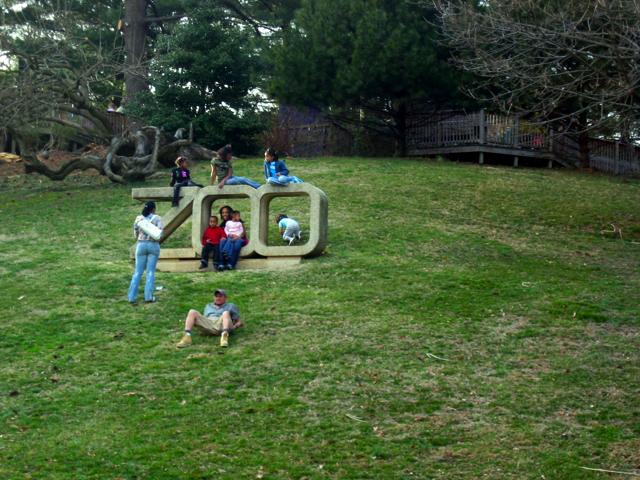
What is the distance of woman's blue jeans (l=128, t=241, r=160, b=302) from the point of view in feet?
55.0

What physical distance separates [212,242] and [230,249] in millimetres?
362

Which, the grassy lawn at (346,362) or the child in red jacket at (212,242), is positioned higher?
the child in red jacket at (212,242)

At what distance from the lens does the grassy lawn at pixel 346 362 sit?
11406 millimetres

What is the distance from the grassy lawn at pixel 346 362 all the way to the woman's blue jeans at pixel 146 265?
12.1 inches

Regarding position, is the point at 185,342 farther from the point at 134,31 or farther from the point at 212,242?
the point at 134,31

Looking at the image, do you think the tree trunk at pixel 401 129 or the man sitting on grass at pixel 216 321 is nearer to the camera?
the man sitting on grass at pixel 216 321

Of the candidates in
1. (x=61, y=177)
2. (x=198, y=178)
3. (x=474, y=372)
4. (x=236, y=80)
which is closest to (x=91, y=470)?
(x=474, y=372)

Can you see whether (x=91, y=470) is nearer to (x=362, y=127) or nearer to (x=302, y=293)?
(x=302, y=293)

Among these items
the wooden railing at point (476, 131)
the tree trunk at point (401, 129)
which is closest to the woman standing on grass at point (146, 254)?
the wooden railing at point (476, 131)

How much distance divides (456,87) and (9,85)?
44.2 feet

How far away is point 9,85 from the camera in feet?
99.5

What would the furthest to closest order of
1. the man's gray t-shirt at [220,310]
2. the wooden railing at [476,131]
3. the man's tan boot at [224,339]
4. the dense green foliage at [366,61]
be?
the wooden railing at [476,131] → the dense green foliage at [366,61] → the man's gray t-shirt at [220,310] → the man's tan boot at [224,339]

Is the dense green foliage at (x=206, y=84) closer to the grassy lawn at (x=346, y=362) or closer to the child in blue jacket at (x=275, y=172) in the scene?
the grassy lawn at (x=346, y=362)

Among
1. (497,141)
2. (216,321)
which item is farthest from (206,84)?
(216,321)
